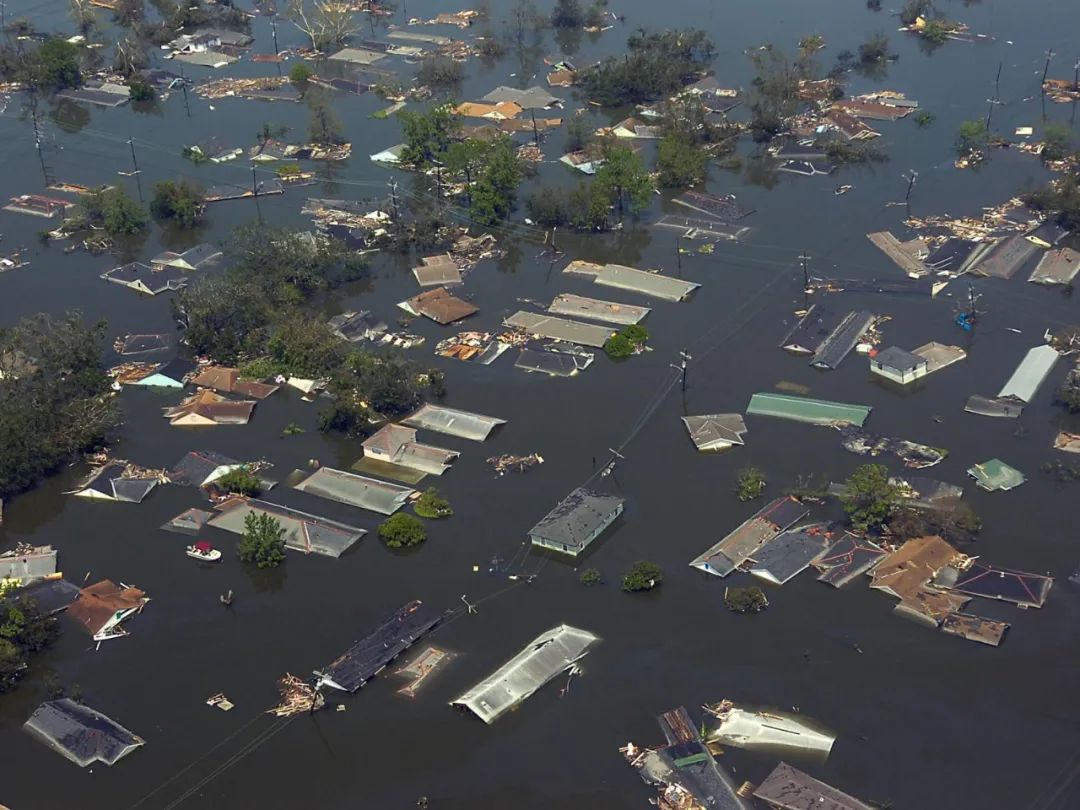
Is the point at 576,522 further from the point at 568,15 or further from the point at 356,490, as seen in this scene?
the point at 568,15

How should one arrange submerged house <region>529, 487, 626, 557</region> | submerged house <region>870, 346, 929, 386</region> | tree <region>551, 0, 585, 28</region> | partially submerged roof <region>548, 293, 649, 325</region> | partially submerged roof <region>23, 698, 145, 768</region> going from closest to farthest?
partially submerged roof <region>23, 698, 145, 768</region> < submerged house <region>529, 487, 626, 557</region> < submerged house <region>870, 346, 929, 386</region> < partially submerged roof <region>548, 293, 649, 325</region> < tree <region>551, 0, 585, 28</region>

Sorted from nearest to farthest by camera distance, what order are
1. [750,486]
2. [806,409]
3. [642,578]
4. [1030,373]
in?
[642,578] → [750,486] → [806,409] → [1030,373]

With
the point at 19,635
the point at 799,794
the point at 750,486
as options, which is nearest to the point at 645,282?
the point at 750,486

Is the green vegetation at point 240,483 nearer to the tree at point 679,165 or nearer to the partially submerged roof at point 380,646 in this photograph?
the partially submerged roof at point 380,646

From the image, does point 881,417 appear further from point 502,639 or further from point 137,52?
point 137,52

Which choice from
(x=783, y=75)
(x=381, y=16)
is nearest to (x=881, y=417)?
(x=783, y=75)

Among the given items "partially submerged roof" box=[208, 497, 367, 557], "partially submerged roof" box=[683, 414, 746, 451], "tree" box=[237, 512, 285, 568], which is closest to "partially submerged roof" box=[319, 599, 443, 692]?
"partially submerged roof" box=[208, 497, 367, 557]

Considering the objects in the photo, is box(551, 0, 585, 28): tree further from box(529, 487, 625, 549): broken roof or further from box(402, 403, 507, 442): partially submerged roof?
box(529, 487, 625, 549): broken roof
